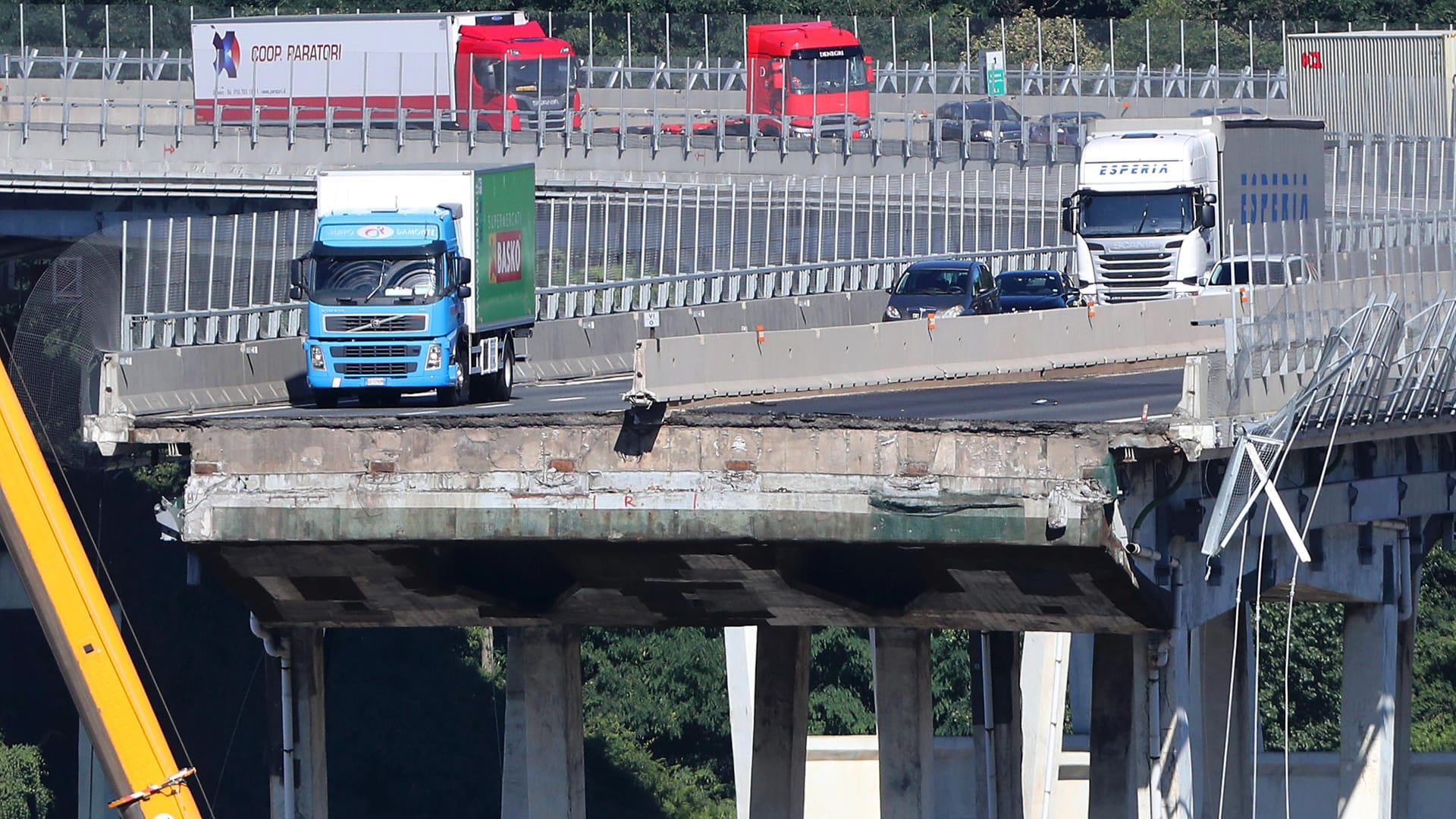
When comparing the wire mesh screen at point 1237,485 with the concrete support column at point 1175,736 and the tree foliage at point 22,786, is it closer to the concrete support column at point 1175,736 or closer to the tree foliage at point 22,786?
the concrete support column at point 1175,736

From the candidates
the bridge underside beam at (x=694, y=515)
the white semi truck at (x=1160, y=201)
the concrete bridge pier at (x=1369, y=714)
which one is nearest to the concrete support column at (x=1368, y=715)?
the concrete bridge pier at (x=1369, y=714)

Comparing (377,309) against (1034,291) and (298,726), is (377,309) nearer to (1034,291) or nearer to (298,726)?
(298,726)

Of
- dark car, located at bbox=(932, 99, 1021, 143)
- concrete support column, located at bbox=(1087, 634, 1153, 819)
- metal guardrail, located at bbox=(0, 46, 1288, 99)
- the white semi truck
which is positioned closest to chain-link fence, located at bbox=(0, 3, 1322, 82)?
metal guardrail, located at bbox=(0, 46, 1288, 99)

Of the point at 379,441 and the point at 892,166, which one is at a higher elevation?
the point at 892,166

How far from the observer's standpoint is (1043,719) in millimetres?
51125

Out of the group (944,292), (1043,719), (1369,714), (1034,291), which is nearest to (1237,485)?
(1369,714)

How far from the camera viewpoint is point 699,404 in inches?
1341

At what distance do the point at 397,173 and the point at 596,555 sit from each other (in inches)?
366

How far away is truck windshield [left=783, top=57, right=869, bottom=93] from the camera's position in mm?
75188

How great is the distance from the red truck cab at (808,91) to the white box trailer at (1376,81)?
11861mm

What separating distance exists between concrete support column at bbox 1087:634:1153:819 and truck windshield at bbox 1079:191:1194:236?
2040 centimetres

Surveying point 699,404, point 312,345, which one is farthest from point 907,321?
point 312,345

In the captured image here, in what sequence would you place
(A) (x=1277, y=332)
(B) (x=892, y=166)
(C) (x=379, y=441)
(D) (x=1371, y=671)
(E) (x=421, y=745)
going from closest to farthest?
1. (C) (x=379, y=441)
2. (A) (x=1277, y=332)
3. (D) (x=1371, y=671)
4. (B) (x=892, y=166)
5. (E) (x=421, y=745)

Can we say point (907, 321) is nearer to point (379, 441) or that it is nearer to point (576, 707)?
point (576, 707)
